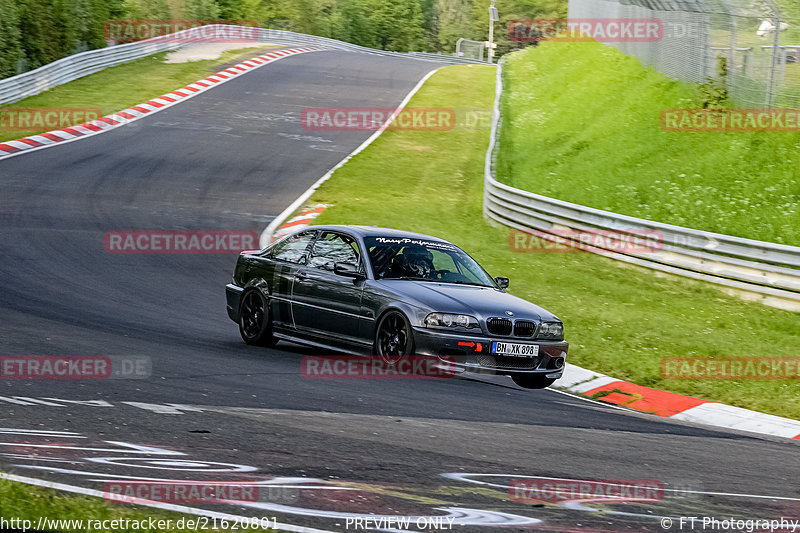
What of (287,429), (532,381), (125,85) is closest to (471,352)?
(532,381)

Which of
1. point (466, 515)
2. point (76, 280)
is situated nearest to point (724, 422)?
point (466, 515)

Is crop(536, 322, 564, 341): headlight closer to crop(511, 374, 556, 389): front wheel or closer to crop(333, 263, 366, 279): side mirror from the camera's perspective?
crop(511, 374, 556, 389): front wheel

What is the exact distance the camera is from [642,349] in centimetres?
1248

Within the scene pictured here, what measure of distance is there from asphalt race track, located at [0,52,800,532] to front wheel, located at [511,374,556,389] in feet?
0.58

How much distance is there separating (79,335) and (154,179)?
537 inches

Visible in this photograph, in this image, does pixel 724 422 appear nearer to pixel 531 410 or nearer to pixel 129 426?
pixel 531 410

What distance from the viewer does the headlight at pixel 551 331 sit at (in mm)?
10227

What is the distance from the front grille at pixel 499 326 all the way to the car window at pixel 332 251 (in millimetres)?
1708

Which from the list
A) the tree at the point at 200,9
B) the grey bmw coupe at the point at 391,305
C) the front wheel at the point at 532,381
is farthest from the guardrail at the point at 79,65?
the tree at the point at 200,9

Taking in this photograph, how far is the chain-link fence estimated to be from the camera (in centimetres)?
1991

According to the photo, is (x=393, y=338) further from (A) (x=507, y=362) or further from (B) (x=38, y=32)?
(B) (x=38, y=32)

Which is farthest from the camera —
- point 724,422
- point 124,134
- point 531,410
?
point 124,134

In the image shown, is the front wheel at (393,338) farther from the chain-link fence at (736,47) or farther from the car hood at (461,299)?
the chain-link fence at (736,47)

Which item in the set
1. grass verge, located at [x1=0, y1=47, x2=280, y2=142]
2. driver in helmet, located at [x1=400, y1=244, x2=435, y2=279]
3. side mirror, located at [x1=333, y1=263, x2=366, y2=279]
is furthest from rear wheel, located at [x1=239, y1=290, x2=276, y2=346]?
grass verge, located at [x1=0, y1=47, x2=280, y2=142]
